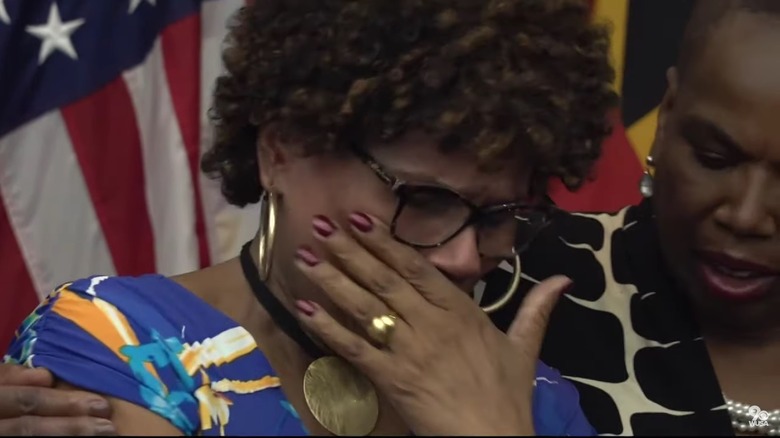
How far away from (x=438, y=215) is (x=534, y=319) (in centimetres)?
15

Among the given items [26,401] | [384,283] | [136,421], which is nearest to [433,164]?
A: [384,283]

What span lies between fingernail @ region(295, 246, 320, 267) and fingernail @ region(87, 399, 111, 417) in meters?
0.21

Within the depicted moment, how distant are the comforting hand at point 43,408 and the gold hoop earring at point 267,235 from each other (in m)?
0.21

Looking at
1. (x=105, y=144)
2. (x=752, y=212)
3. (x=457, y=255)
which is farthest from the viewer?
(x=105, y=144)

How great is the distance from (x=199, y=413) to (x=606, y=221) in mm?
760

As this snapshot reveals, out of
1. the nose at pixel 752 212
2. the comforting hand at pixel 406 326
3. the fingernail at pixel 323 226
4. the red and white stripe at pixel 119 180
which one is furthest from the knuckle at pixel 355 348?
the red and white stripe at pixel 119 180

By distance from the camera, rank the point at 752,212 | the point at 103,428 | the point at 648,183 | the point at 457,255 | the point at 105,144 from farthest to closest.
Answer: the point at 105,144 → the point at 648,183 → the point at 752,212 → the point at 457,255 → the point at 103,428

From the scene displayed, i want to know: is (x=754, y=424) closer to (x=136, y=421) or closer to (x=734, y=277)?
(x=734, y=277)

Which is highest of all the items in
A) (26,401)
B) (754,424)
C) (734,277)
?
(26,401)

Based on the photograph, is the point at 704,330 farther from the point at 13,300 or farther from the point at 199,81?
the point at 13,300

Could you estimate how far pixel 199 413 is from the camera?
856 mm

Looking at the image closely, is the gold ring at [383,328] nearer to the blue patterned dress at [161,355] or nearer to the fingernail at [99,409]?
the blue patterned dress at [161,355]

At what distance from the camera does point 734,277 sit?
3.91 feet

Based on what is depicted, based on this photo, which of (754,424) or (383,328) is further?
(754,424)
